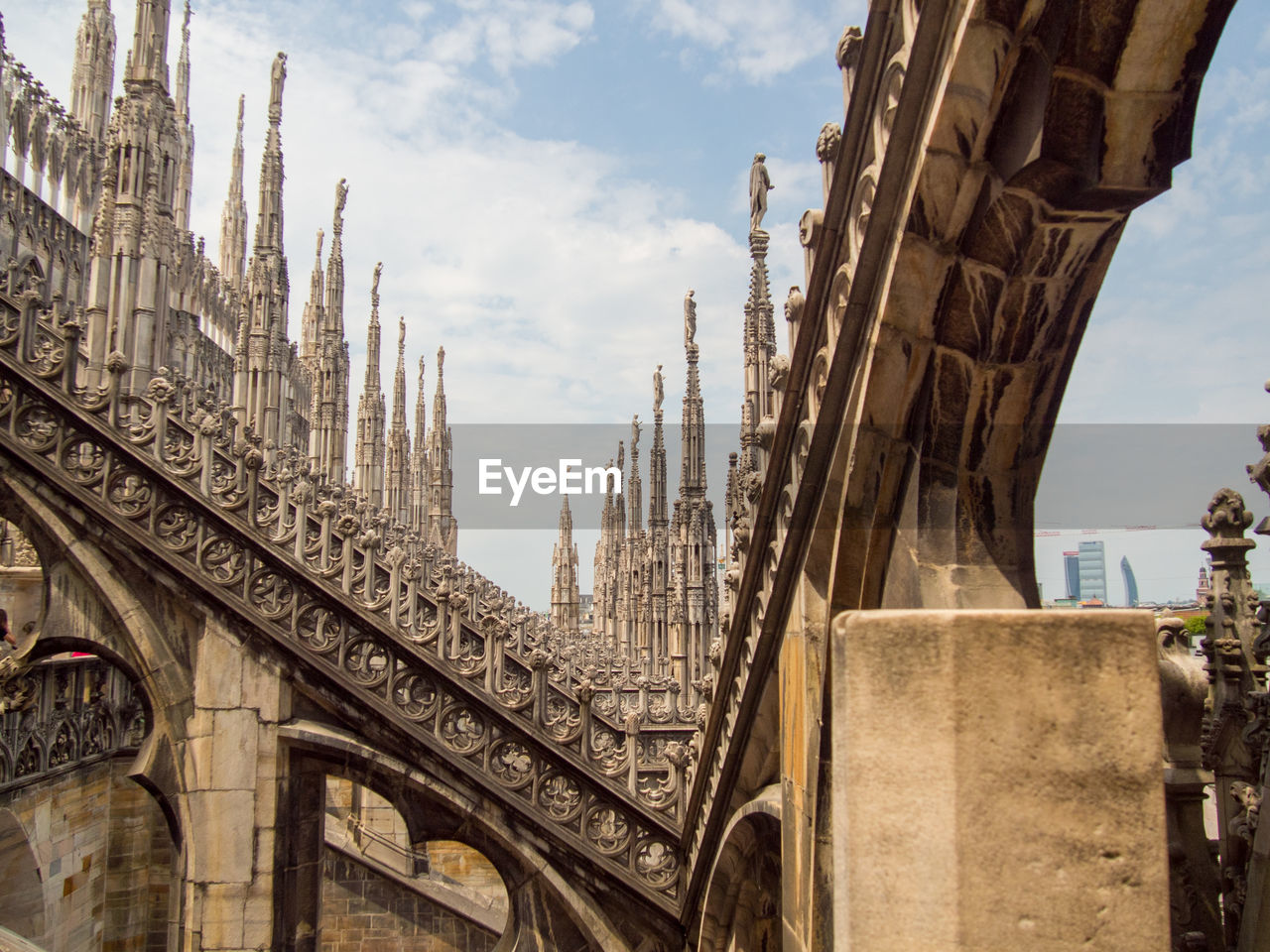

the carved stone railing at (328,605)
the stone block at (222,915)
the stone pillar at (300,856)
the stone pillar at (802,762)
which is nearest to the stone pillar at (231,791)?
the stone block at (222,915)

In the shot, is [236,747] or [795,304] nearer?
[795,304]

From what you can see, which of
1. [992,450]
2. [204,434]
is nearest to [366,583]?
[204,434]

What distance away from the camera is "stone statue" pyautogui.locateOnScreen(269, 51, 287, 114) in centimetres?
2442

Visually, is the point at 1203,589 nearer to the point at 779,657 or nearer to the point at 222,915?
the point at 779,657

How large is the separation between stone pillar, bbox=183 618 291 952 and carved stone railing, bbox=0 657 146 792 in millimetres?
3297

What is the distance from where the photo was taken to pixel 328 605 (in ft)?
23.4

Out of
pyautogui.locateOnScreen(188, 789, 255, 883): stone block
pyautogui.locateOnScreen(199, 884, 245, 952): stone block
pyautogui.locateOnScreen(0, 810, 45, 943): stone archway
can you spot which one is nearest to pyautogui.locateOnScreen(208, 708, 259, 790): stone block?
pyautogui.locateOnScreen(188, 789, 255, 883): stone block

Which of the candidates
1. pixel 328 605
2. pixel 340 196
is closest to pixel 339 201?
pixel 340 196

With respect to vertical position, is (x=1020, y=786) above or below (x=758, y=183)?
below

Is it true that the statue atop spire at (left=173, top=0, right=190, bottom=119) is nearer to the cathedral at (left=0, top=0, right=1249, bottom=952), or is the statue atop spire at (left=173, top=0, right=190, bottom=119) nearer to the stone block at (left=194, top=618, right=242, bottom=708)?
the cathedral at (left=0, top=0, right=1249, bottom=952)

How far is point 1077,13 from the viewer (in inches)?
89.4

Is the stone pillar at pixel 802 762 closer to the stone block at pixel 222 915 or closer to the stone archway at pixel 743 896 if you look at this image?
the stone archway at pixel 743 896

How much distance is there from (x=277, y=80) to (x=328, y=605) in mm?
21820

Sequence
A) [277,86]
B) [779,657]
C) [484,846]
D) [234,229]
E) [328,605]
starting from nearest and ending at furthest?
[779,657] < [484,846] < [328,605] < [277,86] < [234,229]
